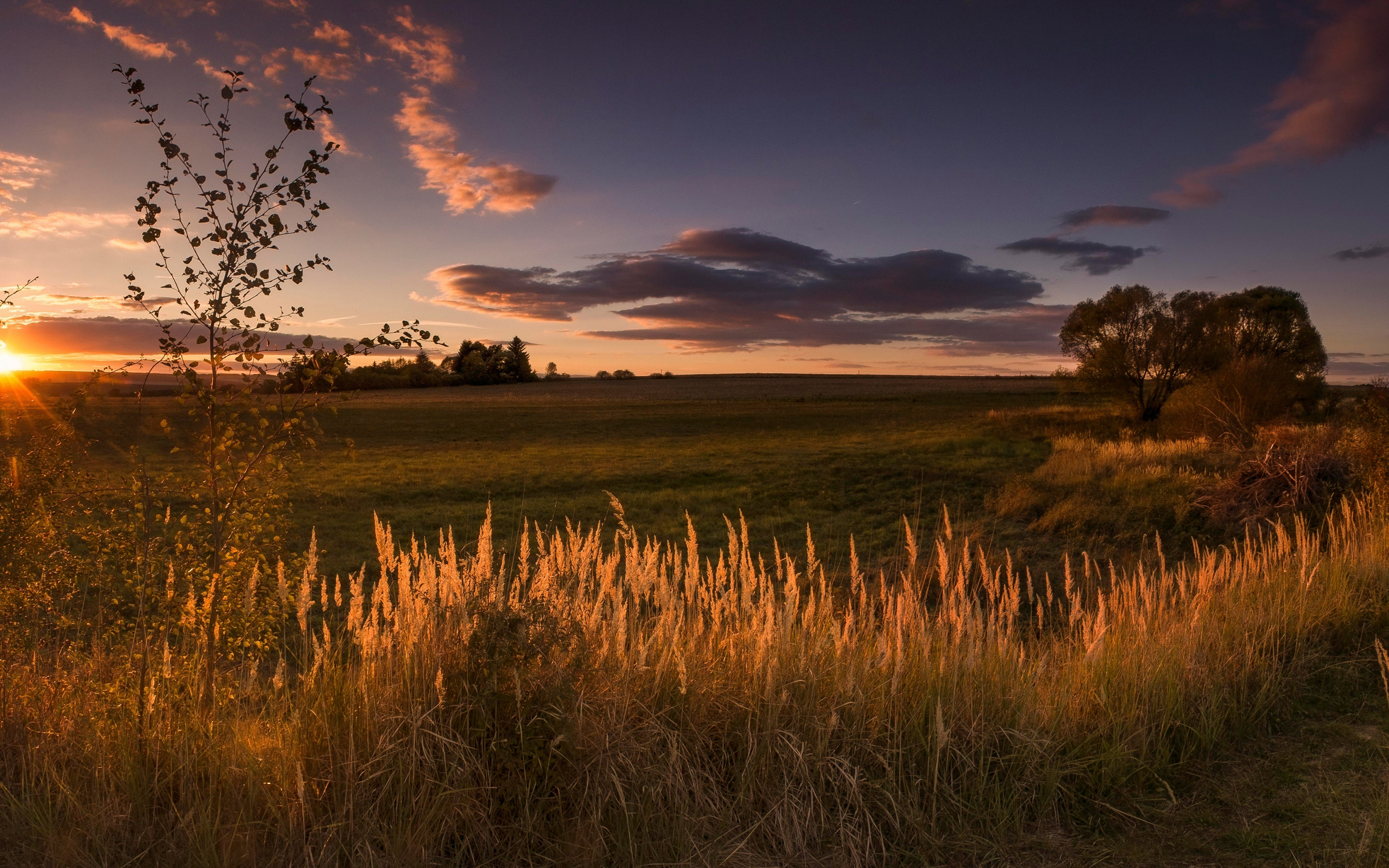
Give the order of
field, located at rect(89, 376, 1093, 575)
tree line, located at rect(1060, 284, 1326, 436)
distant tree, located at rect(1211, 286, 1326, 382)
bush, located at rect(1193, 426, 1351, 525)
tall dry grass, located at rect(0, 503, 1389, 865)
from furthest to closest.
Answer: distant tree, located at rect(1211, 286, 1326, 382), tree line, located at rect(1060, 284, 1326, 436), field, located at rect(89, 376, 1093, 575), bush, located at rect(1193, 426, 1351, 525), tall dry grass, located at rect(0, 503, 1389, 865)

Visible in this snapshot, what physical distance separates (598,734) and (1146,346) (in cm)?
4241

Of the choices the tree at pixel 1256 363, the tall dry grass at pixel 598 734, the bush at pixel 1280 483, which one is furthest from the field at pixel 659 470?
the tree at pixel 1256 363

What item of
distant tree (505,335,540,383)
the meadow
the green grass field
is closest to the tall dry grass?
the meadow

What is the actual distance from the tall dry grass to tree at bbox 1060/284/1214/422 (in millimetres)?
38619

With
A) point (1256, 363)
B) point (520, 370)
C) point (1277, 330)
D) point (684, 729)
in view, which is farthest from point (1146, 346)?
point (520, 370)

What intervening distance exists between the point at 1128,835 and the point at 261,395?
5.17m

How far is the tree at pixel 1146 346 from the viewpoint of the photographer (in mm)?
37906

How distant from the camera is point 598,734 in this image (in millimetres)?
3533

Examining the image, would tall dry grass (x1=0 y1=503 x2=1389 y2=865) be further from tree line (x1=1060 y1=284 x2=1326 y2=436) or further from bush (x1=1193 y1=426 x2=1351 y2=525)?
tree line (x1=1060 y1=284 x2=1326 y2=436)

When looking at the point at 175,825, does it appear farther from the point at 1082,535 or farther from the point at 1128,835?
the point at 1082,535

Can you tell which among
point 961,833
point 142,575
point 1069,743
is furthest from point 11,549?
point 1069,743

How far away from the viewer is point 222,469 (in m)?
4.34

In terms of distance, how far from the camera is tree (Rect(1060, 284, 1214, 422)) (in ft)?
124

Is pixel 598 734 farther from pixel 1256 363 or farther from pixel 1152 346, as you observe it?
pixel 1152 346
